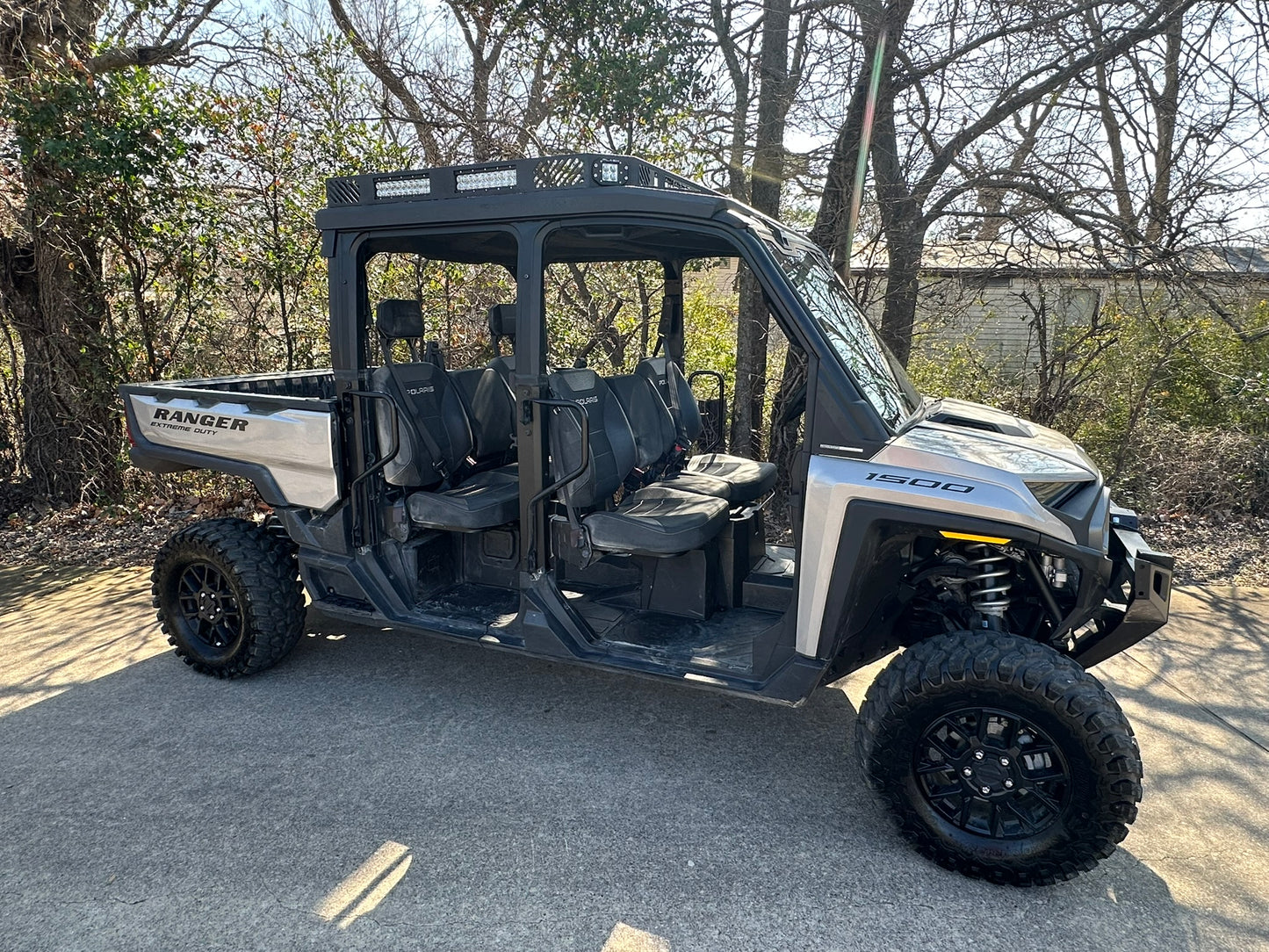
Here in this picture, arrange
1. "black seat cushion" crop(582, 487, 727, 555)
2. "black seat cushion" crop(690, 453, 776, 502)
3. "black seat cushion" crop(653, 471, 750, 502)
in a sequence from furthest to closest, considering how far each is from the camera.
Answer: "black seat cushion" crop(690, 453, 776, 502) < "black seat cushion" crop(653, 471, 750, 502) < "black seat cushion" crop(582, 487, 727, 555)

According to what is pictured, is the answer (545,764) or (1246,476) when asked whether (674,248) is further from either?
(1246,476)

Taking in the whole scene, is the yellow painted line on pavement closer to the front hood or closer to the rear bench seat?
the rear bench seat

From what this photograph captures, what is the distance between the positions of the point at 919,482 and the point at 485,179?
2035 millimetres

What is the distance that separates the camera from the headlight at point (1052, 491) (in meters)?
2.58

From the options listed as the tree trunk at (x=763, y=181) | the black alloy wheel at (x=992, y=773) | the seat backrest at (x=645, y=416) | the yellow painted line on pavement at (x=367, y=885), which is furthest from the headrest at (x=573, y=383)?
the tree trunk at (x=763, y=181)

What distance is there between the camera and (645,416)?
13.9ft

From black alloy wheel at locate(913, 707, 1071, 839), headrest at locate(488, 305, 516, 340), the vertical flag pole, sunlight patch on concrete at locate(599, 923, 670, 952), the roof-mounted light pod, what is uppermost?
the vertical flag pole

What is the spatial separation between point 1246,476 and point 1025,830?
556 centimetres

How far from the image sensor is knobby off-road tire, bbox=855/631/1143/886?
241cm

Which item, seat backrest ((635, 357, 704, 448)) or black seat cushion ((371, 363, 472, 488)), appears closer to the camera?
black seat cushion ((371, 363, 472, 488))

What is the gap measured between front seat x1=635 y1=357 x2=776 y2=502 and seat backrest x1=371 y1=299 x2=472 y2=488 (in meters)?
1.05

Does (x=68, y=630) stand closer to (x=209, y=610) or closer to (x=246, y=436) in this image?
(x=209, y=610)

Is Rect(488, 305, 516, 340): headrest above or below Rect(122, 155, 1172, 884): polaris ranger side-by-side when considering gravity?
above

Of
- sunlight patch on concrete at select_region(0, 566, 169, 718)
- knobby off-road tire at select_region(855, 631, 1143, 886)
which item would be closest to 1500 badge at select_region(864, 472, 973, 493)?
knobby off-road tire at select_region(855, 631, 1143, 886)
